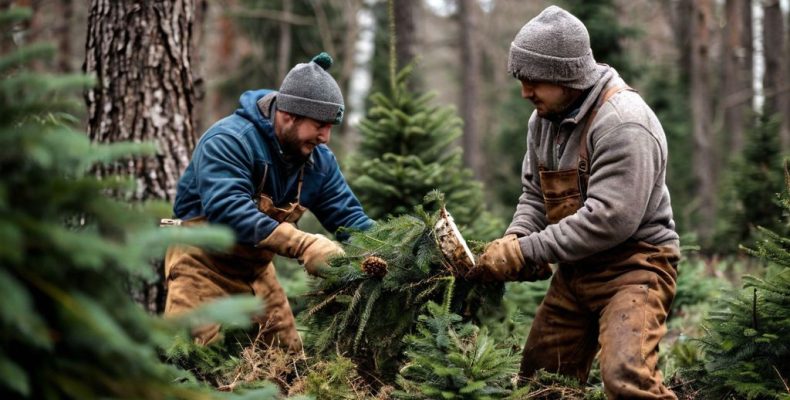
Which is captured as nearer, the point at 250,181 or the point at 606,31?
the point at 250,181

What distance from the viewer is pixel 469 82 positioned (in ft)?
55.0

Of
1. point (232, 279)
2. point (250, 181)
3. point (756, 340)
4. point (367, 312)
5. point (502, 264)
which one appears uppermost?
point (250, 181)

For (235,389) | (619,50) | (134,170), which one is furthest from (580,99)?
(619,50)

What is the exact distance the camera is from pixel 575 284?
4.18 metres

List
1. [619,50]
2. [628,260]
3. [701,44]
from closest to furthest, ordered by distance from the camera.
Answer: [628,260] → [619,50] → [701,44]

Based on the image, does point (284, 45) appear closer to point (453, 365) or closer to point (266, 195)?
point (266, 195)

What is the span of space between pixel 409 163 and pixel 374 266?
9.03 feet

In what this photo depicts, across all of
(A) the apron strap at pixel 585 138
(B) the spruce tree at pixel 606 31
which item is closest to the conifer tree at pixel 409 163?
(A) the apron strap at pixel 585 138

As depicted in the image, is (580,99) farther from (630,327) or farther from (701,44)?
(701,44)

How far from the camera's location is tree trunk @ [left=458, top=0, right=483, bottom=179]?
52.3 ft

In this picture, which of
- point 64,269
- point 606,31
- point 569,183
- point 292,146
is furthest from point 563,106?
point 606,31

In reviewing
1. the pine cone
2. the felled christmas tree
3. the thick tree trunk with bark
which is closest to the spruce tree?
the thick tree trunk with bark

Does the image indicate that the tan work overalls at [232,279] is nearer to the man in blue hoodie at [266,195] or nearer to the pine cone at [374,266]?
the man in blue hoodie at [266,195]

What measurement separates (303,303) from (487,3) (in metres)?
24.6
